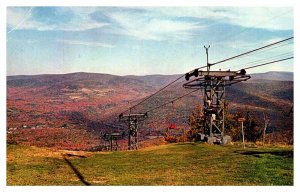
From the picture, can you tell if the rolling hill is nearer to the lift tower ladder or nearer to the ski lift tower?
the lift tower ladder

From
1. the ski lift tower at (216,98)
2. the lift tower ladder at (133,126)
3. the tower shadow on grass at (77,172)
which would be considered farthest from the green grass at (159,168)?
the lift tower ladder at (133,126)

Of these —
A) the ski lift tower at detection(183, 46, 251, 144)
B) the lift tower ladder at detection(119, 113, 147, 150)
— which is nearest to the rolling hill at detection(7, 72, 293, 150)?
the lift tower ladder at detection(119, 113, 147, 150)

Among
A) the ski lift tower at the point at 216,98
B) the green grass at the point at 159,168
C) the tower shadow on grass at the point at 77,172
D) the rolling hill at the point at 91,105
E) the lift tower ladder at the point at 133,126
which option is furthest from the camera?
the rolling hill at the point at 91,105

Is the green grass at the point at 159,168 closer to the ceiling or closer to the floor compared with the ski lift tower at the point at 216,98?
closer to the floor

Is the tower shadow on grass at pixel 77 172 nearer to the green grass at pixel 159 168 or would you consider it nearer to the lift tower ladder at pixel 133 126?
the green grass at pixel 159 168

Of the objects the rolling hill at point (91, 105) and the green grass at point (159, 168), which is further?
the rolling hill at point (91, 105)

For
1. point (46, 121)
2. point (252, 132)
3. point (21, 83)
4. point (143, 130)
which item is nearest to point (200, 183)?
point (252, 132)

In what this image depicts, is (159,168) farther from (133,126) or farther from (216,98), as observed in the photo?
(133,126)
